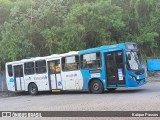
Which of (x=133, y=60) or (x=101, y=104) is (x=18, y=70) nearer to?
(x=133, y=60)

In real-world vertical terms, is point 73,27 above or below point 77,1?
below

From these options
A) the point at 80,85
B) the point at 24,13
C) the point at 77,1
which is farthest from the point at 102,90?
the point at 77,1

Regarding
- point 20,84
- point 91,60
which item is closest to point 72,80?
point 91,60

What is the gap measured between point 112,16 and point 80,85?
42.7 ft

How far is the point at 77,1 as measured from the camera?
37781mm

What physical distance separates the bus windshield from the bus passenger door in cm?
920

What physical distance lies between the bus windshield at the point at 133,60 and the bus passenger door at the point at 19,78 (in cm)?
920

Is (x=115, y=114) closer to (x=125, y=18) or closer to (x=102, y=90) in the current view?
(x=102, y=90)

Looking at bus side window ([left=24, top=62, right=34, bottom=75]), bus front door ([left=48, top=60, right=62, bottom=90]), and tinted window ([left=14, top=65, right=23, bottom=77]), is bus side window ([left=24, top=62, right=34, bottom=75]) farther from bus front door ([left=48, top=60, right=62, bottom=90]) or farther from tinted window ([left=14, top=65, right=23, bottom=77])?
bus front door ([left=48, top=60, right=62, bottom=90])

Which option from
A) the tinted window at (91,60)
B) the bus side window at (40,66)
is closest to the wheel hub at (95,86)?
the tinted window at (91,60)

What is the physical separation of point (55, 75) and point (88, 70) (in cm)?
293

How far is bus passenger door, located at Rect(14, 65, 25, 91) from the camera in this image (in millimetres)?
23891

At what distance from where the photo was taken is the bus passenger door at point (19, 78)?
2389cm

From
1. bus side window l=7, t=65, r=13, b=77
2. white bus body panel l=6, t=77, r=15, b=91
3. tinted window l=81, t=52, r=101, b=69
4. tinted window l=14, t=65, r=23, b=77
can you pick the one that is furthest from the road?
bus side window l=7, t=65, r=13, b=77
